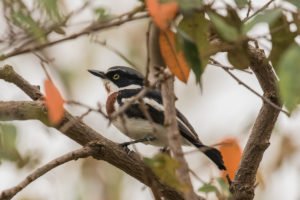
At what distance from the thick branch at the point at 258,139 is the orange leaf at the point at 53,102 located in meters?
1.67

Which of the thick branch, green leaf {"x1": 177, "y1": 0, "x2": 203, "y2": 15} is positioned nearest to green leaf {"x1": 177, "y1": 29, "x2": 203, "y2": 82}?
green leaf {"x1": 177, "y1": 0, "x2": 203, "y2": 15}

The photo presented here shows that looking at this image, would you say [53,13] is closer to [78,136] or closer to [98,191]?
[78,136]

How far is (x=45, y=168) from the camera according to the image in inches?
105

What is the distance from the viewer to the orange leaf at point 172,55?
6.72 feet

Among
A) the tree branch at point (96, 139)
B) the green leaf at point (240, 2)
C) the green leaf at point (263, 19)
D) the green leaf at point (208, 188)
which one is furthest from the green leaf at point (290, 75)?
the tree branch at point (96, 139)

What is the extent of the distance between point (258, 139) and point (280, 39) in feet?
4.12

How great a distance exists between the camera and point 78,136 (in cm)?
307

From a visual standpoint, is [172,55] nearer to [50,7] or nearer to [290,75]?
[50,7]

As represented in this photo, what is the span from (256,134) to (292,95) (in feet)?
6.07

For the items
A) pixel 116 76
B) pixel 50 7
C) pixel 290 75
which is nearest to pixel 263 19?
pixel 290 75

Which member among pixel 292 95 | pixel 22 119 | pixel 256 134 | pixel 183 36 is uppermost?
pixel 183 36

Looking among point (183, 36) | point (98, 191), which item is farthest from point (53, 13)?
point (98, 191)

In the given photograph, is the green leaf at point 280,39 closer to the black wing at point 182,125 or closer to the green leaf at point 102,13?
the green leaf at point 102,13

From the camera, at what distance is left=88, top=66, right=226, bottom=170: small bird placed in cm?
372
